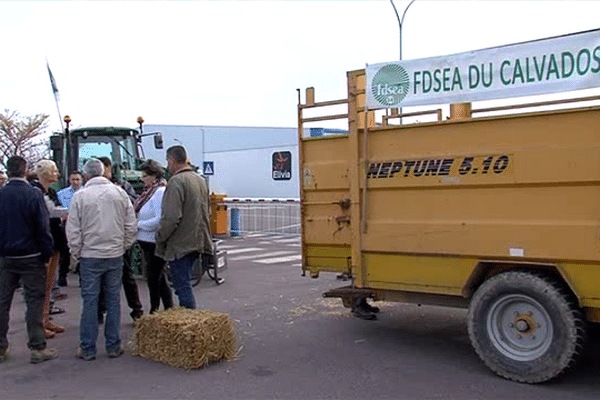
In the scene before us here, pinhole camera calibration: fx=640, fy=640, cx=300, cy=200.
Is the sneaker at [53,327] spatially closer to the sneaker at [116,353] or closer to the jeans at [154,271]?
the jeans at [154,271]

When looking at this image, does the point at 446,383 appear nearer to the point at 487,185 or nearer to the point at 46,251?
the point at 487,185

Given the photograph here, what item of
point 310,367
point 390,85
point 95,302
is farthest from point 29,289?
point 390,85

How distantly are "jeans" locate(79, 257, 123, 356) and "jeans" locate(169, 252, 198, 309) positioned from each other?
1.96 feet

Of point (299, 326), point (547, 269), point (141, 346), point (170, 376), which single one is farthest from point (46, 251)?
point (547, 269)

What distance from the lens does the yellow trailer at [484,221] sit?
4.92 meters

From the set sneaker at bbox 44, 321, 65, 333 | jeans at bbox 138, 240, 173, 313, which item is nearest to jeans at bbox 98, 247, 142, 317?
jeans at bbox 138, 240, 173, 313

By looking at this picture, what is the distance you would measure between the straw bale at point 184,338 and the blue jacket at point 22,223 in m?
1.21

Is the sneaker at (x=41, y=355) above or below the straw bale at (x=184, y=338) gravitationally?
below

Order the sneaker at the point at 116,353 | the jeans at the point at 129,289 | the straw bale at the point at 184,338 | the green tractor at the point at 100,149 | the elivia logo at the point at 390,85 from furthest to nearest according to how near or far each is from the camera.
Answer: the green tractor at the point at 100,149
the jeans at the point at 129,289
the sneaker at the point at 116,353
the elivia logo at the point at 390,85
the straw bale at the point at 184,338

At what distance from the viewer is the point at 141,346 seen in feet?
20.1

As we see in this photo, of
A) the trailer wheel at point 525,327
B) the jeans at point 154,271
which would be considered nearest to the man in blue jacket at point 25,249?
the jeans at point 154,271

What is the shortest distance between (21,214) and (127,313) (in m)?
2.65

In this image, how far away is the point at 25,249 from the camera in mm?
5938

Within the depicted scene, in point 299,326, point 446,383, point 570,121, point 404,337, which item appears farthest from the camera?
point 299,326
